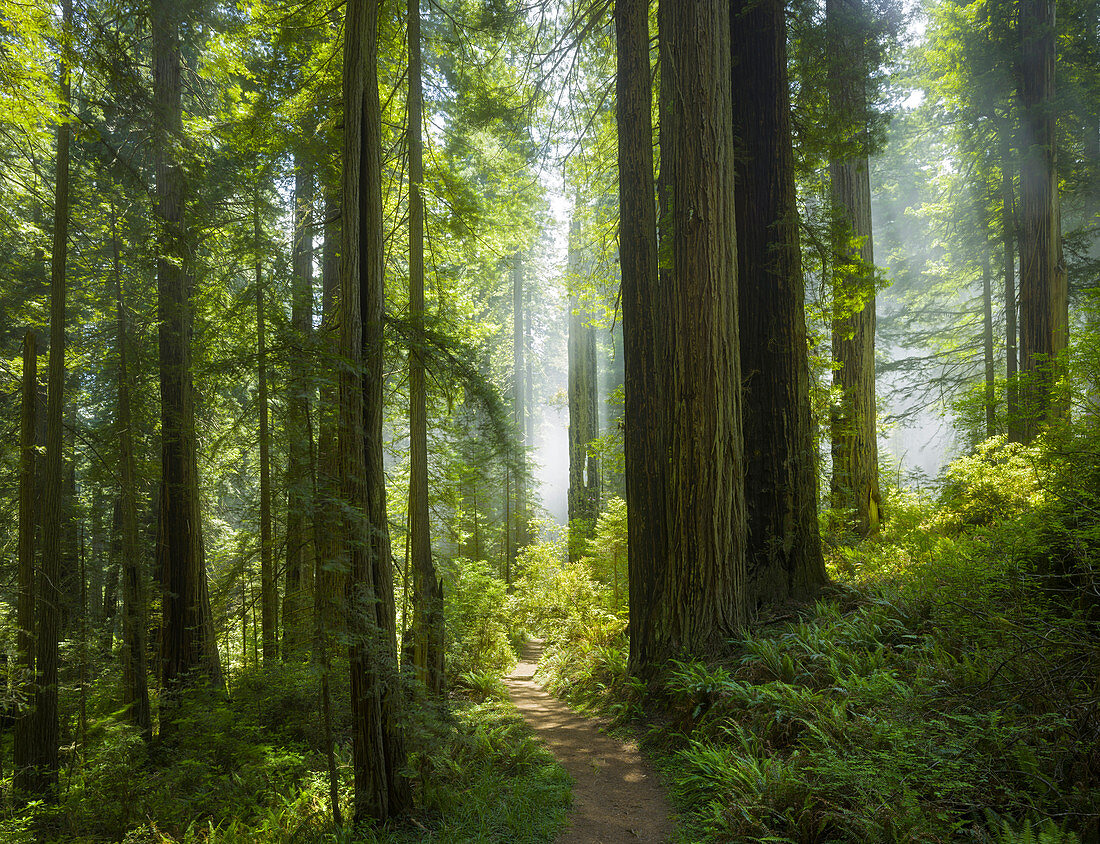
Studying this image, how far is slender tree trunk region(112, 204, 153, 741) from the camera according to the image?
701cm

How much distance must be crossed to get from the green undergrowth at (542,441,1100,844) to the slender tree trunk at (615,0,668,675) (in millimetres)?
1476

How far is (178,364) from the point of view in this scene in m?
8.27

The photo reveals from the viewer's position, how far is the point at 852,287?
693 centimetres

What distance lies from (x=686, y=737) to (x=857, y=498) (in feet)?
18.9

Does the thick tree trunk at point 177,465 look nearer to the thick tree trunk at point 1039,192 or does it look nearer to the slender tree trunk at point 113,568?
the slender tree trunk at point 113,568

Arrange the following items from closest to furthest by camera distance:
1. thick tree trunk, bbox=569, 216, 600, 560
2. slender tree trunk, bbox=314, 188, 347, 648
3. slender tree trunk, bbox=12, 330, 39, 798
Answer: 1. slender tree trunk, bbox=314, 188, 347, 648
2. slender tree trunk, bbox=12, 330, 39, 798
3. thick tree trunk, bbox=569, 216, 600, 560

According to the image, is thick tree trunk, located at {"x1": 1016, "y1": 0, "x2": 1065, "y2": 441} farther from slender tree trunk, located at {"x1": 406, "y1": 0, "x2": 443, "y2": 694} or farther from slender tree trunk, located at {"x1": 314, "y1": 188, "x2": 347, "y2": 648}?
slender tree trunk, located at {"x1": 314, "y1": 188, "x2": 347, "y2": 648}

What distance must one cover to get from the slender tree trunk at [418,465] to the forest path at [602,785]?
1.54m

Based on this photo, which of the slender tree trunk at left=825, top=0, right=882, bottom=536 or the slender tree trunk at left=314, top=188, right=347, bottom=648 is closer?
the slender tree trunk at left=314, top=188, right=347, bottom=648

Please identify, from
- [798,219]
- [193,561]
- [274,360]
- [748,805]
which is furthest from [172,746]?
[798,219]

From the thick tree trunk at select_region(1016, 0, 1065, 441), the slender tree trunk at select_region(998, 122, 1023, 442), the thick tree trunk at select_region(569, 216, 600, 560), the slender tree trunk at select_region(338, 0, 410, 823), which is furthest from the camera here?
the thick tree trunk at select_region(569, 216, 600, 560)

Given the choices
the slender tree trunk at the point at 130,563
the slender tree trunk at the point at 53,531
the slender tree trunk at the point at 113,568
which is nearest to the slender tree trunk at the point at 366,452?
the slender tree trunk at the point at 53,531

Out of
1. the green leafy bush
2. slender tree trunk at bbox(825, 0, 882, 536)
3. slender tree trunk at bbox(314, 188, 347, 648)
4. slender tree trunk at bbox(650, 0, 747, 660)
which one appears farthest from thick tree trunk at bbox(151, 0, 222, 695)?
slender tree trunk at bbox(825, 0, 882, 536)

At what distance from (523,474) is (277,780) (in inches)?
172
